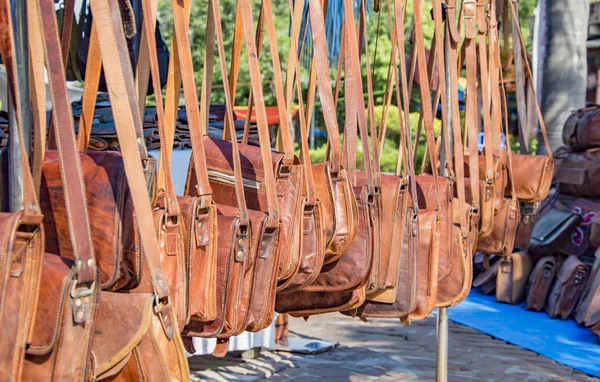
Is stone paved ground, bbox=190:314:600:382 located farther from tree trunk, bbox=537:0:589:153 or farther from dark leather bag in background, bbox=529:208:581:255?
tree trunk, bbox=537:0:589:153

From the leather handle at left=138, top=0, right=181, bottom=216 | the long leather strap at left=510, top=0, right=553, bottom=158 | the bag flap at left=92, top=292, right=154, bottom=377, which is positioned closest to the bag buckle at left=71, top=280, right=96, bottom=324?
the bag flap at left=92, top=292, right=154, bottom=377

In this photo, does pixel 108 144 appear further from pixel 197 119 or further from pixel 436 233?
pixel 197 119

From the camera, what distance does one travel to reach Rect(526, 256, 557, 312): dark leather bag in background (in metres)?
7.29

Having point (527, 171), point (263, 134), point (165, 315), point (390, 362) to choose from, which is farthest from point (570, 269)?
point (165, 315)

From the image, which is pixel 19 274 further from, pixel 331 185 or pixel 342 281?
pixel 342 281

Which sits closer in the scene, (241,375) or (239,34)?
(239,34)

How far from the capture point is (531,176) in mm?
4270

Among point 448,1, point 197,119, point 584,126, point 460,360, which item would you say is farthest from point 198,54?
point 197,119

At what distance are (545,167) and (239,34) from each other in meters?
2.26

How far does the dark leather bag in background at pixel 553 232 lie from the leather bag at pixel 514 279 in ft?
0.48

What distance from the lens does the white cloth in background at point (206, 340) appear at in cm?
439

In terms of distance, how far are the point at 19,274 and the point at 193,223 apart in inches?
23.2

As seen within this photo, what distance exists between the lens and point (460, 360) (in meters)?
5.61

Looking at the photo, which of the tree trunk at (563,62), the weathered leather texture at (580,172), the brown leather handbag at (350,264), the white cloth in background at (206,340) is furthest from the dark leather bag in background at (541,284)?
the brown leather handbag at (350,264)
